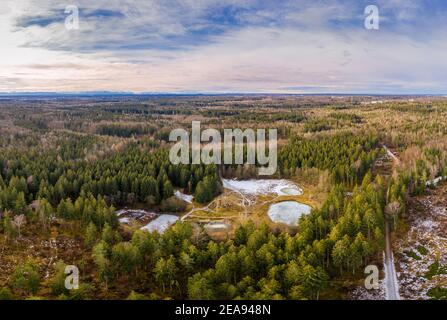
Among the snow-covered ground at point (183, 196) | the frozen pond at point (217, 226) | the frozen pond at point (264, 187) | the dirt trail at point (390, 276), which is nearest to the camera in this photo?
the dirt trail at point (390, 276)

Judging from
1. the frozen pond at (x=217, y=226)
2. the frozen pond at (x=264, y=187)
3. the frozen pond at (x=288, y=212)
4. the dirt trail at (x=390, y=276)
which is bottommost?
the dirt trail at (x=390, y=276)

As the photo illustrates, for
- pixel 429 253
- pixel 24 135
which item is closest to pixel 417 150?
pixel 429 253

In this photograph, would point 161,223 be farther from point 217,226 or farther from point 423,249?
point 423,249

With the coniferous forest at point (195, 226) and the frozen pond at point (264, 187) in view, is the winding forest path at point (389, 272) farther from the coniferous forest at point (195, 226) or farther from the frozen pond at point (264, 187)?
the frozen pond at point (264, 187)

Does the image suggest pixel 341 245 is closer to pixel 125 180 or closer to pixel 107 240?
pixel 107 240

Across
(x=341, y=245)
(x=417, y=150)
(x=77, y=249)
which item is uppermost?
(x=417, y=150)

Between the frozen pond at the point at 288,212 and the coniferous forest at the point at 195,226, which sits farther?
the frozen pond at the point at 288,212

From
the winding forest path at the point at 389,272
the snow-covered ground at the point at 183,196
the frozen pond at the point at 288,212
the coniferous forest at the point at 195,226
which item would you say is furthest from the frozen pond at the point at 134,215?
the winding forest path at the point at 389,272
